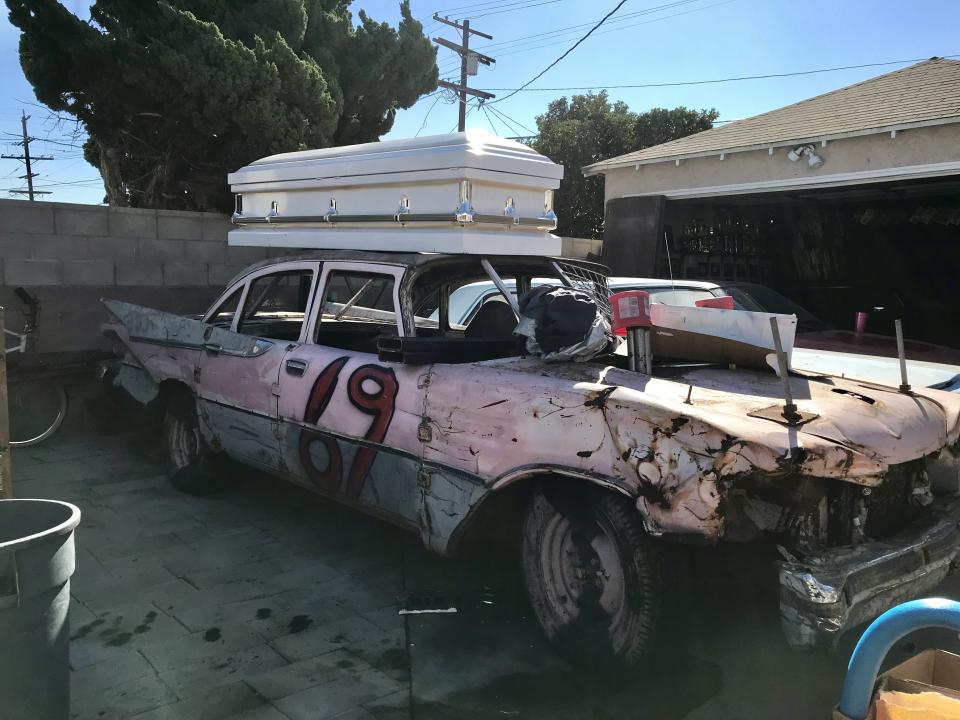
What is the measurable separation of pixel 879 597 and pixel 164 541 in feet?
12.3

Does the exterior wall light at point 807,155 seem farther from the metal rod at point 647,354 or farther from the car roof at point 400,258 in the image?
the metal rod at point 647,354

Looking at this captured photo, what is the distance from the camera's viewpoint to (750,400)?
3.00 m

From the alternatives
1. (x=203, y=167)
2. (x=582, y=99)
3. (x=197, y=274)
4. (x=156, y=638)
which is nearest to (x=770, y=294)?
(x=197, y=274)

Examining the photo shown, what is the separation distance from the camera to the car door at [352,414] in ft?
11.9

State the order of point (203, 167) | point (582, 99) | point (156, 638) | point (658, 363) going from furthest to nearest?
1. point (582, 99)
2. point (203, 167)
3. point (658, 363)
4. point (156, 638)

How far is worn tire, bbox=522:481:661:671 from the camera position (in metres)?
2.80

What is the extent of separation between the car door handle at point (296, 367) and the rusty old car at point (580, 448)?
12mm

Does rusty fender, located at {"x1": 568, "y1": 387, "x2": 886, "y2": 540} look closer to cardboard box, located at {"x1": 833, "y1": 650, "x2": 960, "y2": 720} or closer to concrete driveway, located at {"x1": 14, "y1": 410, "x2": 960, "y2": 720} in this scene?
concrete driveway, located at {"x1": 14, "y1": 410, "x2": 960, "y2": 720}

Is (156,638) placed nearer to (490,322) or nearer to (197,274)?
(490,322)

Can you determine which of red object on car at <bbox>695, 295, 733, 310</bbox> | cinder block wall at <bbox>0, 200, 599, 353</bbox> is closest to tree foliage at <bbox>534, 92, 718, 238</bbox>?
cinder block wall at <bbox>0, 200, 599, 353</bbox>

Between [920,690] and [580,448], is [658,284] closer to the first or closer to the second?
[580,448]

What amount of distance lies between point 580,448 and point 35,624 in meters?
1.88

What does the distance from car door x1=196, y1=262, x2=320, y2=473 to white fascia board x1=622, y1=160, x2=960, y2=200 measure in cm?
818

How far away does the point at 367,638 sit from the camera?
3400 millimetres
